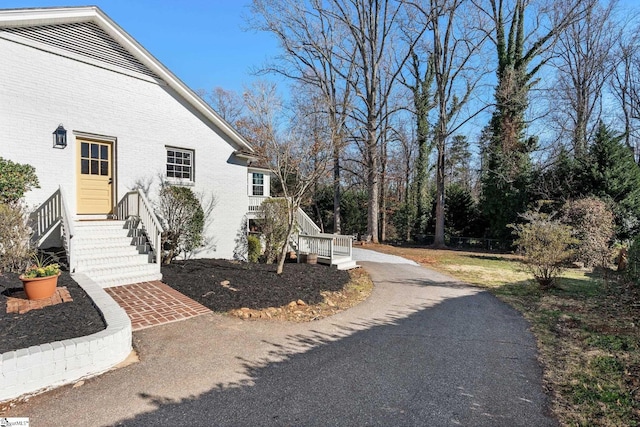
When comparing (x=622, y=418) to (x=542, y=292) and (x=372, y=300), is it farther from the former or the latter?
(x=542, y=292)

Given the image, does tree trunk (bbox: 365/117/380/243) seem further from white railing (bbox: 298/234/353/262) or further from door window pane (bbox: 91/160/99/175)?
door window pane (bbox: 91/160/99/175)

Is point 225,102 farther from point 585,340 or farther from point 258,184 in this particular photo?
point 585,340

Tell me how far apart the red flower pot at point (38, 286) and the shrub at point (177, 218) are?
4.34 meters

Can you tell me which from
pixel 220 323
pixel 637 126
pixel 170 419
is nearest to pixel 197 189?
pixel 220 323

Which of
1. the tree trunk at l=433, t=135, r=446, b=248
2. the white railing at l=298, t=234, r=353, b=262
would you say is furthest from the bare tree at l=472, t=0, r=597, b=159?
the white railing at l=298, t=234, r=353, b=262

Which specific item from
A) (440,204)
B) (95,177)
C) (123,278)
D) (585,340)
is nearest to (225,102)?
(440,204)

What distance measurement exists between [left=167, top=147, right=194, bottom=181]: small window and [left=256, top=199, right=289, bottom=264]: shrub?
283 cm

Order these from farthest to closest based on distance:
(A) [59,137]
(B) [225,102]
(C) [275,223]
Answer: (B) [225,102] → (C) [275,223] → (A) [59,137]

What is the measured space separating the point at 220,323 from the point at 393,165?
831 inches

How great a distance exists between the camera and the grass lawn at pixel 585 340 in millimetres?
3395

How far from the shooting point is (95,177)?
360 inches

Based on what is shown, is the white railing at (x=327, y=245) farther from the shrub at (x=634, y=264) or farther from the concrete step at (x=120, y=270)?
the shrub at (x=634, y=264)

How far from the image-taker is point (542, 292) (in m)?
8.38

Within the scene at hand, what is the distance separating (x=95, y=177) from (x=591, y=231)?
17.0 m
